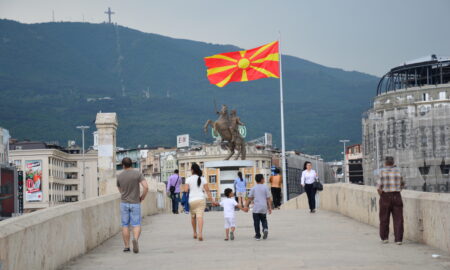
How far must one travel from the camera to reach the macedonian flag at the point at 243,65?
41406mm

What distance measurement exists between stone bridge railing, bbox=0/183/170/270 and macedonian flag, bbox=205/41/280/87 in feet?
66.8

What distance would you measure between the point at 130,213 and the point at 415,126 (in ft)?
333

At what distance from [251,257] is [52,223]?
140 inches

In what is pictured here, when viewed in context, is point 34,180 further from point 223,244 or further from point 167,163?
point 223,244

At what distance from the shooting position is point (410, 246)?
16.5m

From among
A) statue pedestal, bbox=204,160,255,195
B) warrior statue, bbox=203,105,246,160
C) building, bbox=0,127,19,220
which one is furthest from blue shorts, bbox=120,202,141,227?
building, bbox=0,127,19,220

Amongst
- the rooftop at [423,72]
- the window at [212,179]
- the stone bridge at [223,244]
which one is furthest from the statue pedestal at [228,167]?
the window at [212,179]

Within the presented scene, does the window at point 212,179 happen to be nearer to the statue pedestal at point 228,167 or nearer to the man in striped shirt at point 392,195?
the statue pedestal at point 228,167

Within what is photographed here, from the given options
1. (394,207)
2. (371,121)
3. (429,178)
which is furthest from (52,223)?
(371,121)

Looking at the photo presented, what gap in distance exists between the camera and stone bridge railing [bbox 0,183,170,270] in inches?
439

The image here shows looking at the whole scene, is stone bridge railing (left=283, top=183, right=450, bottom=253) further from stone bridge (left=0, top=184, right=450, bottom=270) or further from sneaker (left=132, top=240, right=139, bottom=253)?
sneaker (left=132, top=240, right=139, bottom=253)

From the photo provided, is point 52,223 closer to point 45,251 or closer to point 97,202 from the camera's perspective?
point 45,251

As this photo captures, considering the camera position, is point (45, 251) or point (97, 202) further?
point (97, 202)

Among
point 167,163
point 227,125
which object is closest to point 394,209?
point 227,125
